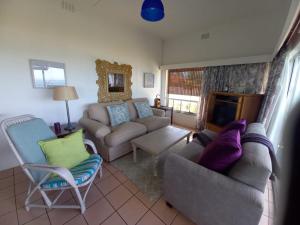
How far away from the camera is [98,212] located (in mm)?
1448

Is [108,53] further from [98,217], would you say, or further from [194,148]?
[98,217]

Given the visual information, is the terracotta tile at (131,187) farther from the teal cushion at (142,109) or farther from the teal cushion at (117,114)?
the teal cushion at (142,109)

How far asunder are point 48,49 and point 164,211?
2.93 meters

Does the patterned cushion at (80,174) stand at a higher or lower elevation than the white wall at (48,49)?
lower

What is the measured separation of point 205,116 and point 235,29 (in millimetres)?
2060

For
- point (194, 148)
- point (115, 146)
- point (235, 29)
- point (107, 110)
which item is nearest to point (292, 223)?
point (194, 148)

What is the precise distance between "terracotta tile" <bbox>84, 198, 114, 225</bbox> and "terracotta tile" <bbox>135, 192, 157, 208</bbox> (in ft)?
1.10

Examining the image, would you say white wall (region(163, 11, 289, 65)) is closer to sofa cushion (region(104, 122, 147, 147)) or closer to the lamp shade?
sofa cushion (region(104, 122, 147, 147))

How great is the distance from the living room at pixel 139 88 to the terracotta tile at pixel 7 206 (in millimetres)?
17

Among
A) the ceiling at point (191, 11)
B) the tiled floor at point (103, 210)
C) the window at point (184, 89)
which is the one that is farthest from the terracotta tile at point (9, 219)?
the window at point (184, 89)

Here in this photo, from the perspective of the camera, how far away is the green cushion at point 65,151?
4.90 ft

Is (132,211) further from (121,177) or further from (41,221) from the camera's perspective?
(41,221)

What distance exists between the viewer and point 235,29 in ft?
9.78

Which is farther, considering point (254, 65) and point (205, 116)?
point (205, 116)
